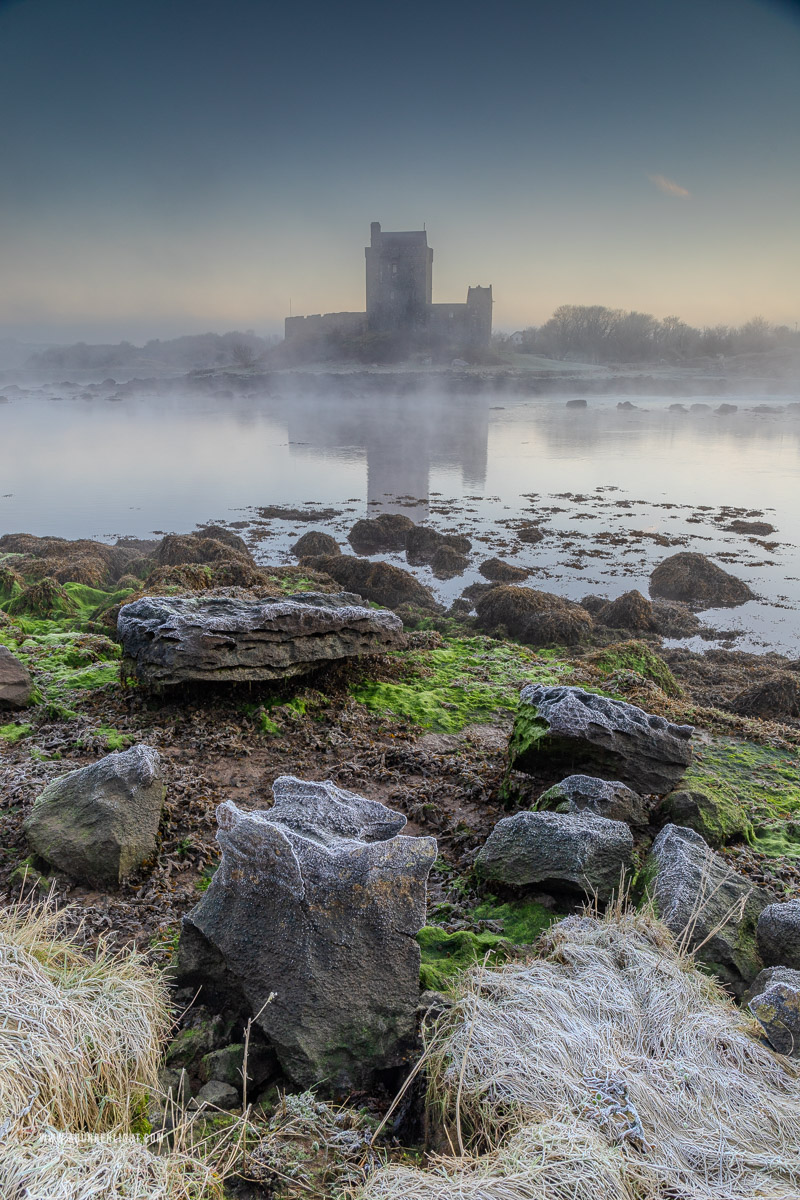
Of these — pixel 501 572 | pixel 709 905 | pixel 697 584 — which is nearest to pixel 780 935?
pixel 709 905

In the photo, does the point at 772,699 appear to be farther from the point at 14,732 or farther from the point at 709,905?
the point at 14,732

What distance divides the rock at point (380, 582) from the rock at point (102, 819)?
826 cm

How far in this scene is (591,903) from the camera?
3660mm

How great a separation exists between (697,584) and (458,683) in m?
8.79

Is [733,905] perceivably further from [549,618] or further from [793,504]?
[793,504]

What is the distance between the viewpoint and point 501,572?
48.2ft

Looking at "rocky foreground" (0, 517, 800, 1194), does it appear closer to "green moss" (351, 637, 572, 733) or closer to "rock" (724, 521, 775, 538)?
"green moss" (351, 637, 572, 733)

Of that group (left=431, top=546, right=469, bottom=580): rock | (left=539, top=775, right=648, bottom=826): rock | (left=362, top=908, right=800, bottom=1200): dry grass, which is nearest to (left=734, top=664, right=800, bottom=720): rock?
(left=539, top=775, right=648, bottom=826): rock

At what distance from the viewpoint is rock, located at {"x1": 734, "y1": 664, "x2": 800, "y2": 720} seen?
25.7 ft

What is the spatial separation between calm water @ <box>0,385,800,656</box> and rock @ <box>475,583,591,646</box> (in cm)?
234

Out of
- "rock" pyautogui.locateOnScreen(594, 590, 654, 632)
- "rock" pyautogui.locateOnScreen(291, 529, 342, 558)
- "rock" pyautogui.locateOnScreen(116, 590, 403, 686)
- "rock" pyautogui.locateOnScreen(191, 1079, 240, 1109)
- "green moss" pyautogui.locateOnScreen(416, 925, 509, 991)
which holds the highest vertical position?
"rock" pyautogui.locateOnScreen(116, 590, 403, 686)

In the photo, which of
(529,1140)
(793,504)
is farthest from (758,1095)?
(793,504)

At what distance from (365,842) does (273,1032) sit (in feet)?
2.99

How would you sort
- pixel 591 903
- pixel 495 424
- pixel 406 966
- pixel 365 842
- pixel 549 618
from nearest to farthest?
pixel 406 966, pixel 365 842, pixel 591 903, pixel 549 618, pixel 495 424
